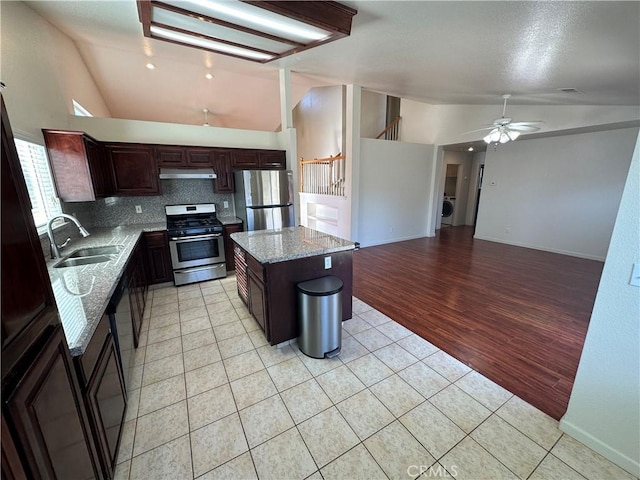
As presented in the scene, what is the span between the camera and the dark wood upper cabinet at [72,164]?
2629 mm

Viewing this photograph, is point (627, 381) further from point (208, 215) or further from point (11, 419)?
point (208, 215)

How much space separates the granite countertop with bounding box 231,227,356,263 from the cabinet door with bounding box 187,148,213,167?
162 cm

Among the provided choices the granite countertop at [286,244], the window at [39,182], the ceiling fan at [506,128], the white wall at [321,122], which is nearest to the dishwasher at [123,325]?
the granite countertop at [286,244]

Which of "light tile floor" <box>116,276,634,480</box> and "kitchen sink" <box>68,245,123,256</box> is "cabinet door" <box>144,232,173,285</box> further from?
"light tile floor" <box>116,276,634,480</box>

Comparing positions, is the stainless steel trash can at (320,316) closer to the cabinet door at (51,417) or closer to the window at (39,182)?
the cabinet door at (51,417)

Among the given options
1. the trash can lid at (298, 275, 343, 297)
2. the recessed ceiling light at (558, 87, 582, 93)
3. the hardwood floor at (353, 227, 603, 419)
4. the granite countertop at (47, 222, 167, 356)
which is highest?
the recessed ceiling light at (558, 87, 582, 93)

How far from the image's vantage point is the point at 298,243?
2527mm

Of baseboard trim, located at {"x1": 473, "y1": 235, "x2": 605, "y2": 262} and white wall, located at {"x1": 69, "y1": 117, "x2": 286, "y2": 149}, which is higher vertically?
white wall, located at {"x1": 69, "y1": 117, "x2": 286, "y2": 149}

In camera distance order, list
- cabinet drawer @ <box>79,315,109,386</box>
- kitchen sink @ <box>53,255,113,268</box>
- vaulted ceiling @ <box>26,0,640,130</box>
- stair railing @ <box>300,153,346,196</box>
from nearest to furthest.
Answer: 1. cabinet drawer @ <box>79,315,109,386</box>
2. vaulted ceiling @ <box>26,0,640,130</box>
3. kitchen sink @ <box>53,255,113,268</box>
4. stair railing @ <box>300,153,346,196</box>

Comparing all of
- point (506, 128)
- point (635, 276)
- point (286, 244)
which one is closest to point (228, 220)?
point (286, 244)

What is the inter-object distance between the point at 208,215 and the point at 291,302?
8.40ft

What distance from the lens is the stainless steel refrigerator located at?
12.6 ft

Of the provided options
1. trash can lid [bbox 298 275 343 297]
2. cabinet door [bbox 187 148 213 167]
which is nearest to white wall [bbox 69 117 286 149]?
cabinet door [bbox 187 148 213 167]

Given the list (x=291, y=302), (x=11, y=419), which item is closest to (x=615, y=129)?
(x=291, y=302)
